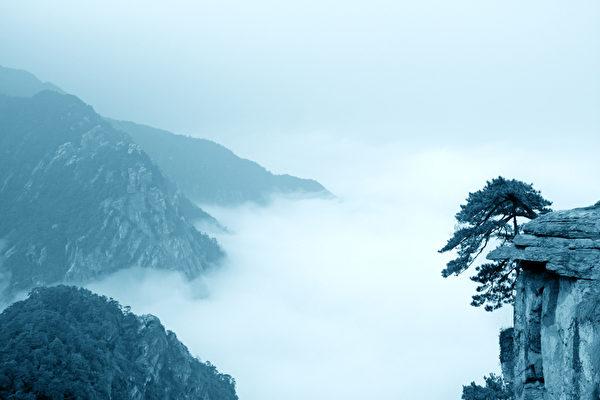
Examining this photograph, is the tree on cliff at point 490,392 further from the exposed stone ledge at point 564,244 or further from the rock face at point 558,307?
the exposed stone ledge at point 564,244

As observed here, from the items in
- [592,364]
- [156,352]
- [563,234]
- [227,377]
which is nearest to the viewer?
[592,364]

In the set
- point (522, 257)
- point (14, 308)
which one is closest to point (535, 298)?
point (522, 257)

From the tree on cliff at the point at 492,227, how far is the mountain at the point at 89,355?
66.0 m

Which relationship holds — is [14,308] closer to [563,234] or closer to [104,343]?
[104,343]

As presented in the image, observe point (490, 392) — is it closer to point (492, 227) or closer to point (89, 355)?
Result: point (492, 227)

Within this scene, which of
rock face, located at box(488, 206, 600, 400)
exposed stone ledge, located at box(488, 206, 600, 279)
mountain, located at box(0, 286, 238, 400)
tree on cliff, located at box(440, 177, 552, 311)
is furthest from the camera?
mountain, located at box(0, 286, 238, 400)

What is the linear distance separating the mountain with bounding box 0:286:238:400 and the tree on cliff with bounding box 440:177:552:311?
66.0 meters

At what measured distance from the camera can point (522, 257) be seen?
20.8 meters

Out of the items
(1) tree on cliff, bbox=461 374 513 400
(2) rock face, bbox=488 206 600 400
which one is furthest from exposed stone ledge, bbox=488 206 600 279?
(1) tree on cliff, bbox=461 374 513 400

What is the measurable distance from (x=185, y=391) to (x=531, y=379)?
11861 centimetres

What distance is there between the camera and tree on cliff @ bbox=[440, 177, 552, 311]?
25516 mm

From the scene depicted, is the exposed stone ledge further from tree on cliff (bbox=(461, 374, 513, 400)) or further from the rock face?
tree on cliff (bbox=(461, 374, 513, 400))

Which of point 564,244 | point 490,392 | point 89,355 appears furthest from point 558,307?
point 89,355

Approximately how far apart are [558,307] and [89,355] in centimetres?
9189
